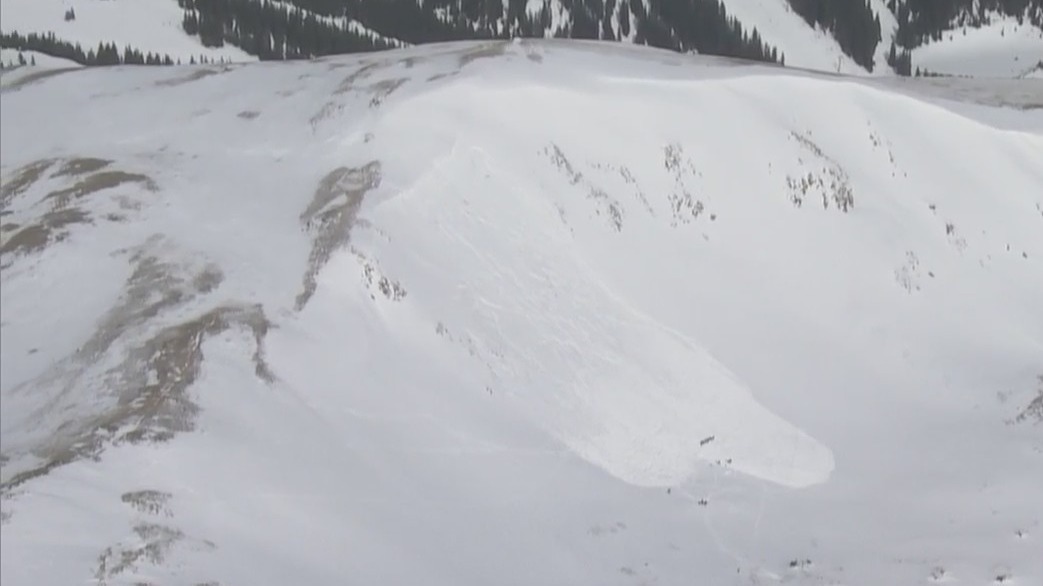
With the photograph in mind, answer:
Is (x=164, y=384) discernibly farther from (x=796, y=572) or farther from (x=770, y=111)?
(x=770, y=111)

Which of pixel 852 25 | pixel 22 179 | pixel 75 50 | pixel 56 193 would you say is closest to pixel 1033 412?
pixel 56 193

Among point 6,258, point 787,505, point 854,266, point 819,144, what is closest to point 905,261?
point 854,266

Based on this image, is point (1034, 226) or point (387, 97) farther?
point (1034, 226)

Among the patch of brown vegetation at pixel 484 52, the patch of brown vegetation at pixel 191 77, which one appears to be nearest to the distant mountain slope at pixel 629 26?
the patch of brown vegetation at pixel 191 77

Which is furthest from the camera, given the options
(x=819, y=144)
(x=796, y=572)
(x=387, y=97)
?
(x=819, y=144)

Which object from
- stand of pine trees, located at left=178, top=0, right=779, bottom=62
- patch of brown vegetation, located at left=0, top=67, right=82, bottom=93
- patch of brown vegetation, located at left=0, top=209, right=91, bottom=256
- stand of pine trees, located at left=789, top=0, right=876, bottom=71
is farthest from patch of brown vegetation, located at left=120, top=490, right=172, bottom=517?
stand of pine trees, located at left=789, top=0, right=876, bottom=71

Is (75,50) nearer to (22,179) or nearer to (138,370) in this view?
(22,179)
